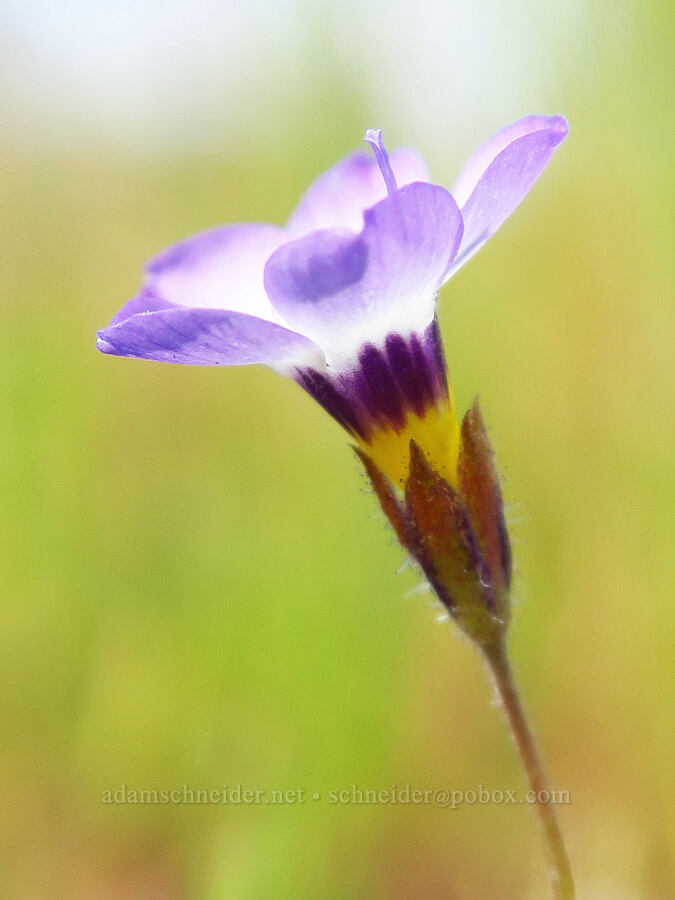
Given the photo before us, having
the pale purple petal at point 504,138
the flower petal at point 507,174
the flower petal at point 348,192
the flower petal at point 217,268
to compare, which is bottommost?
the flower petal at point 507,174

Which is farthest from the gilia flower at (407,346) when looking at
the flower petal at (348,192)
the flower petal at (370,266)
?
the flower petal at (348,192)

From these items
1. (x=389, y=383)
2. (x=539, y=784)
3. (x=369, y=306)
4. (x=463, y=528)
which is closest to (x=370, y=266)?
(x=369, y=306)

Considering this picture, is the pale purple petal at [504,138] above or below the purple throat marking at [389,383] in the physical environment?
above

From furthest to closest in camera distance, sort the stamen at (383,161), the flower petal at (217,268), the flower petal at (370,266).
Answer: the flower petal at (217,268) < the stamen at (383,161) < the flower petal at (370,266)

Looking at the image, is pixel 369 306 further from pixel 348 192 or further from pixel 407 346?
pixel 348 192

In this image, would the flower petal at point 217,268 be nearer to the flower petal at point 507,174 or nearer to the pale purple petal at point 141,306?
the pale purple petal at point 141,306

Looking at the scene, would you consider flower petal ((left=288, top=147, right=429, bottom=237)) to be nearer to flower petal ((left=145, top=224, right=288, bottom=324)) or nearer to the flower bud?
flower petal ((left=145, top=224, right=288, bottom=324))

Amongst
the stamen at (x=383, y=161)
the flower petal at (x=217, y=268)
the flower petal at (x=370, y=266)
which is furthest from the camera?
the flower petal at (x=217, y=268)
